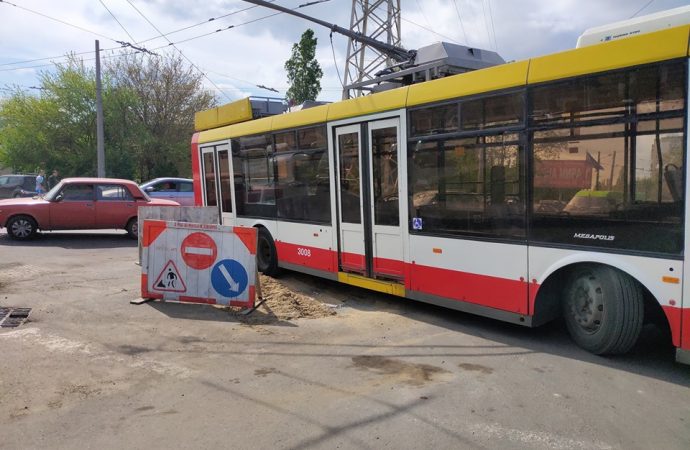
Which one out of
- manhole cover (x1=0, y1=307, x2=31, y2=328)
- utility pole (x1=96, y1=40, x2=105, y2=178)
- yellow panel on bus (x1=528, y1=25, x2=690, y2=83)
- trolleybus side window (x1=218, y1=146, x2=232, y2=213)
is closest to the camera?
yellow panel on bus (x1=528, y1=25, x2=690, y2=83)

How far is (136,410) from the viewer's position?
424 centimetres

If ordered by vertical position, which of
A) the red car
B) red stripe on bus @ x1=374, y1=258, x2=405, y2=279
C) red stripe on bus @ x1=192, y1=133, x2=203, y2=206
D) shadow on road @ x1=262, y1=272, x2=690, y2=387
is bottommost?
shadow on road @ x1=262, y1=272, x2=690, y2=387

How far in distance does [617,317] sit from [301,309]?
13.2 feet

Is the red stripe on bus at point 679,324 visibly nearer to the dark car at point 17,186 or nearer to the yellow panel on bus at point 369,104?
the yellow panel on bus at point 369,104

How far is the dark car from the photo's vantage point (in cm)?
2352

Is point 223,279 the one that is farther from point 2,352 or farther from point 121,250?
point 121,250

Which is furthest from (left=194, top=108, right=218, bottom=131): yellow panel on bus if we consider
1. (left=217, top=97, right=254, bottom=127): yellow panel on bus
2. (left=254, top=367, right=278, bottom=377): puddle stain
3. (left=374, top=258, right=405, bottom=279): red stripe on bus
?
(left=254, top=367, right=278, bottom=377): puddle stain

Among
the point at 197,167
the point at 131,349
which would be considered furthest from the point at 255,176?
the point at 131,349

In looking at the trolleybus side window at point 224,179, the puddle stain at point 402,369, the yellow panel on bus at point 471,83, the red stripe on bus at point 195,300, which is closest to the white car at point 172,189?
the trolleybus side window at point 224,179

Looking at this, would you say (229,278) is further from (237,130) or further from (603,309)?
(603,309)

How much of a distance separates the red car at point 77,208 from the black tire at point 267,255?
Result: 4940 millimetres

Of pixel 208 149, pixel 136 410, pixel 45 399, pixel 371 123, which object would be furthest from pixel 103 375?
pixel 208 149

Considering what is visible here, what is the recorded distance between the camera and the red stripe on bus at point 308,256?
8273 millimetres

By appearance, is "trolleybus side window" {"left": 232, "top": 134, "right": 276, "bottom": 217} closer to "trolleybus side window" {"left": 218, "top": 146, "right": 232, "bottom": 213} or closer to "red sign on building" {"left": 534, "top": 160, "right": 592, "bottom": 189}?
"trolleybus side window" {"left": 218, "top": 146, "right": 232, "bottom": 213}
